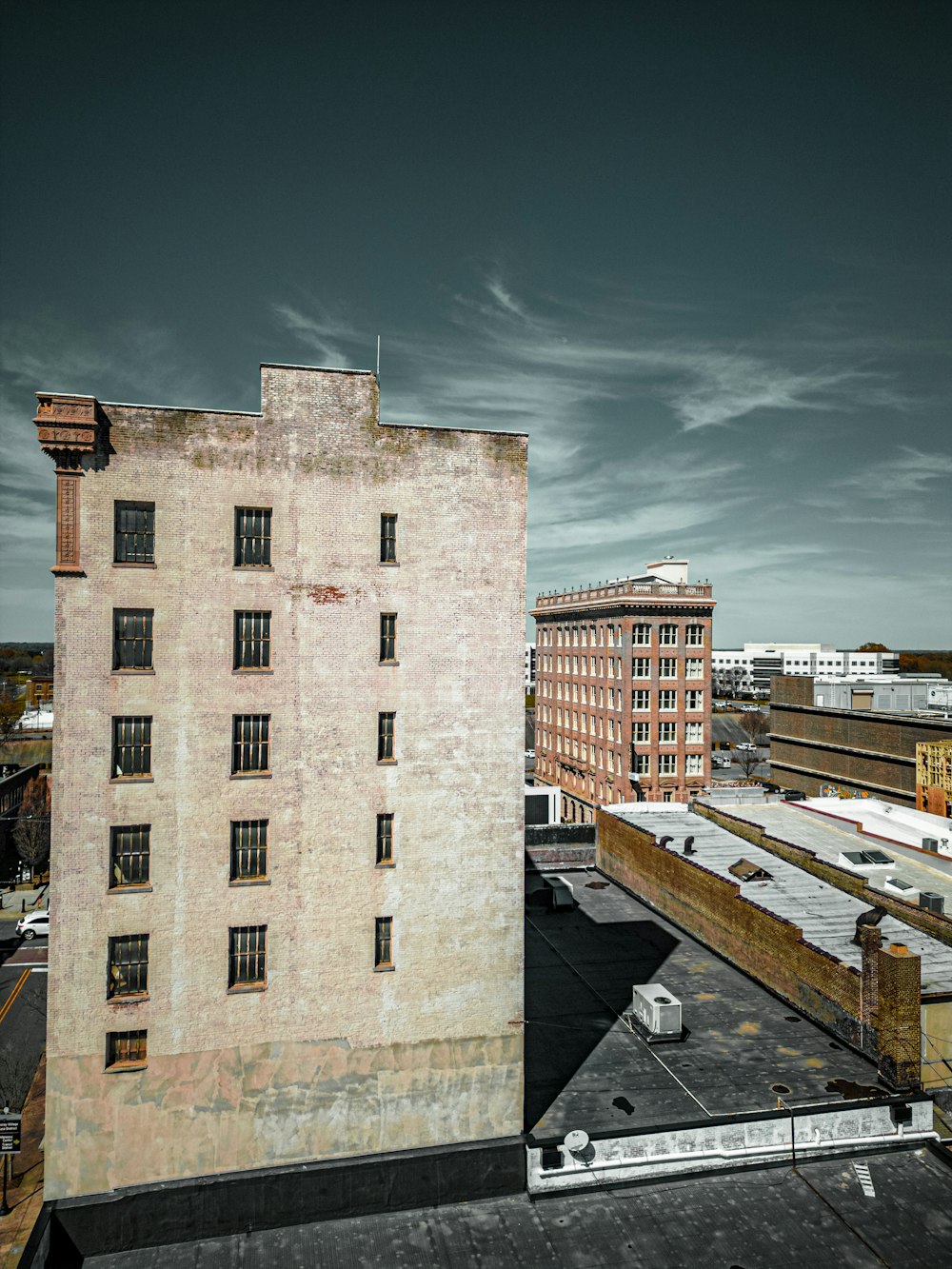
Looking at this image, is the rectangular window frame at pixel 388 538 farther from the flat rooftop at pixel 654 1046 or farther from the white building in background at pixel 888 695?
the white building in background at pixel 888 695

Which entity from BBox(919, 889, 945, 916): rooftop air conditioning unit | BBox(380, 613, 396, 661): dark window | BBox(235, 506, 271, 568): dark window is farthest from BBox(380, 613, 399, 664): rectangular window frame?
BBox(919, 889, 945, 916): rooftop air conditioning unit

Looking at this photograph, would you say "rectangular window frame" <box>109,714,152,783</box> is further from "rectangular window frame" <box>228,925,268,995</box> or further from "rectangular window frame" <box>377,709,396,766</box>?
"rectangular window frame" <box>377,709,396,766</box>

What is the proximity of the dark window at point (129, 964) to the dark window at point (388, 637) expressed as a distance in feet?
35.0

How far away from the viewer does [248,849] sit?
970 inches

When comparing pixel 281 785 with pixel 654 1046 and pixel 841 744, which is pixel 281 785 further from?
pixel 841 744

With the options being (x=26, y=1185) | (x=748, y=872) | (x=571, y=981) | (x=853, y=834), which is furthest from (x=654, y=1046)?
(x=853, y=834)

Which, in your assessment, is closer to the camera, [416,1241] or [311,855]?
[416,1241]

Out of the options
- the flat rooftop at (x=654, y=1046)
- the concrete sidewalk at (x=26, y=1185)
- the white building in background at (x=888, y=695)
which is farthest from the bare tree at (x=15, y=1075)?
the white building in background at (x=888, y=695)

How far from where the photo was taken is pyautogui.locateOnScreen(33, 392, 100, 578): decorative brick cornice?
22625mm

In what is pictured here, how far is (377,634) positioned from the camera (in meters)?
25.4

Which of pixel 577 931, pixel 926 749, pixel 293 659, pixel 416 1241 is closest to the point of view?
pixel 416 1241

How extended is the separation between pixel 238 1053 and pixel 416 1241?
7.24m

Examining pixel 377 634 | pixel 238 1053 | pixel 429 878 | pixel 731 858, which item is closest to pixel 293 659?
pixel 377 634

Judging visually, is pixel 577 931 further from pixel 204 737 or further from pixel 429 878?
pixel 204 737
